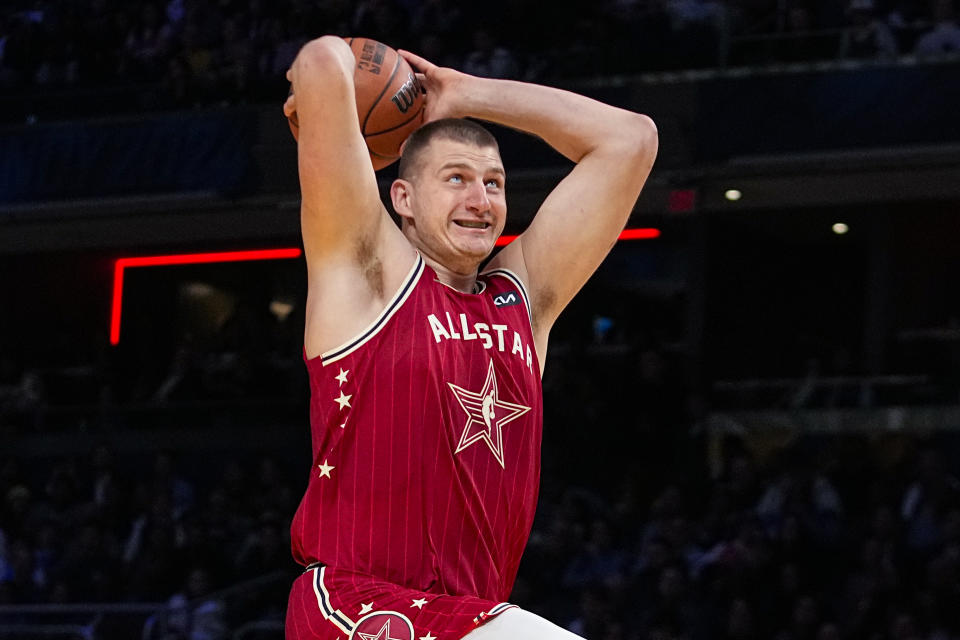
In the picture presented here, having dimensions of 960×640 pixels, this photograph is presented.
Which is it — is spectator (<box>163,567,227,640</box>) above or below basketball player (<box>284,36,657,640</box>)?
below

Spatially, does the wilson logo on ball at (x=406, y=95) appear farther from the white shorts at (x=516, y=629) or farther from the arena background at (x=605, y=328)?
the arena background at (x=605, y=328)

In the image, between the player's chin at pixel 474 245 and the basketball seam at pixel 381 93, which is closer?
the player's chin at pixel 474 245

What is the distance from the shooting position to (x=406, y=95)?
15.2 ft

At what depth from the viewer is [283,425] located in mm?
16406

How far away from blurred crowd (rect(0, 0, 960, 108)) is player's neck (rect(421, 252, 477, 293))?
31.0 ft

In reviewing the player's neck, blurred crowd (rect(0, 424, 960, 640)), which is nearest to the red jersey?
the player's neck

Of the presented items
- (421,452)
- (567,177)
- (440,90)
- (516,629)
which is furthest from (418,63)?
(516,629)

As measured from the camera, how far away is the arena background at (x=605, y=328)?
12383 millimetres

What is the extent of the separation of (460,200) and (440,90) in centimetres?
56

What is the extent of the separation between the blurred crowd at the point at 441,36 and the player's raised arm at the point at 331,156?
32.1ft

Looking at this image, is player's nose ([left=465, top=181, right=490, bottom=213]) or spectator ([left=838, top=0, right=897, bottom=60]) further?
spectator ([left=838, top=0, right=897, bottom=60])

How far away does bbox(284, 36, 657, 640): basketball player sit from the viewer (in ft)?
13.2

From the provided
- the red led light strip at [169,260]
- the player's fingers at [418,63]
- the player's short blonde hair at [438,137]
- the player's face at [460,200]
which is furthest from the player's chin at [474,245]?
the red led light strip at [169,260]

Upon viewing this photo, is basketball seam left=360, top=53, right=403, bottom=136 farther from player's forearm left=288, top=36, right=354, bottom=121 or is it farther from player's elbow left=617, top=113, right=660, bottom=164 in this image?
player's elbow left=617, top=113, right=660, bottom=164
